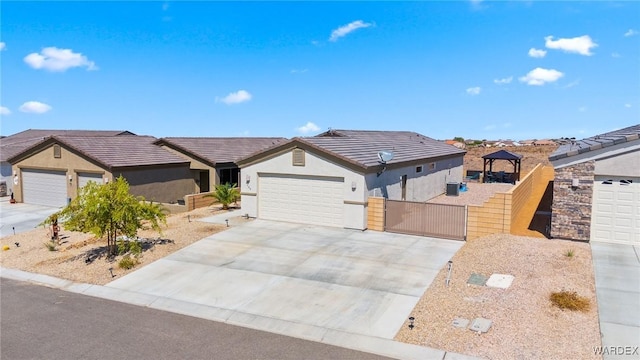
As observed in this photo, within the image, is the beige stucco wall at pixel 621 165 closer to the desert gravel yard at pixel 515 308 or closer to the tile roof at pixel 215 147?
the desert gravel yard at pixel 515 308

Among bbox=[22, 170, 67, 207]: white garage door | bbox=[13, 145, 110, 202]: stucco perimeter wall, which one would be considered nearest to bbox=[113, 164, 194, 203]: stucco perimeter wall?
bbox=[13, 145, 110, 202]: stucco perimeter wall

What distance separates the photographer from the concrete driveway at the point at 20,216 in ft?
67.6

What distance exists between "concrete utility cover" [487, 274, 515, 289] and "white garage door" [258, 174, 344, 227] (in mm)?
7791

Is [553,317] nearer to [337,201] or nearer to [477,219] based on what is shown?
[477,219]

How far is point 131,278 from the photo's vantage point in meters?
13.5

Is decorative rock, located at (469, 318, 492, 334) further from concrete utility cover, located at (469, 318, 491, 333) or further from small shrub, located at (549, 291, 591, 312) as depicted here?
small shrub, located at (549, 291, 591, 312)

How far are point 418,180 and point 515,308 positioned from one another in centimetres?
1592

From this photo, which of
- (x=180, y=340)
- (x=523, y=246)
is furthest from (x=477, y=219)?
(x=180, y=340)

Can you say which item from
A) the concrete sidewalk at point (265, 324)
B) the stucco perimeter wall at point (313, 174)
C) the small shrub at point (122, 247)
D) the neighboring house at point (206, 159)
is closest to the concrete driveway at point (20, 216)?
the small shrub at point (122, 247)

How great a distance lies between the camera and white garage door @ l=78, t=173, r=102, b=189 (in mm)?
24344

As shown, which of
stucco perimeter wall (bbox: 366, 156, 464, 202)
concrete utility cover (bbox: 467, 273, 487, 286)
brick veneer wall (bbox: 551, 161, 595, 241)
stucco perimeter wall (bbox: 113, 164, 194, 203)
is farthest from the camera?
stucco perimeter wall (bbox: 113, 164, 194, 203)

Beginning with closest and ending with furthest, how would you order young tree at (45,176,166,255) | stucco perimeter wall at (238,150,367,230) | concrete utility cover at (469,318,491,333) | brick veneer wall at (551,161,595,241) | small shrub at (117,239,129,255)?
concrete utility cover at (469,318,491,333), young tree at (45,176,166,255), small shrub at (117,239,129,255), brick veneer wall at (551,161,595,241), stucco perimeter wall at (238,150,367,230)

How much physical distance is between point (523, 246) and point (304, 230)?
8.45 meters

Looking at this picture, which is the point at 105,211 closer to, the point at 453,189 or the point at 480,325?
the point at 480,325
